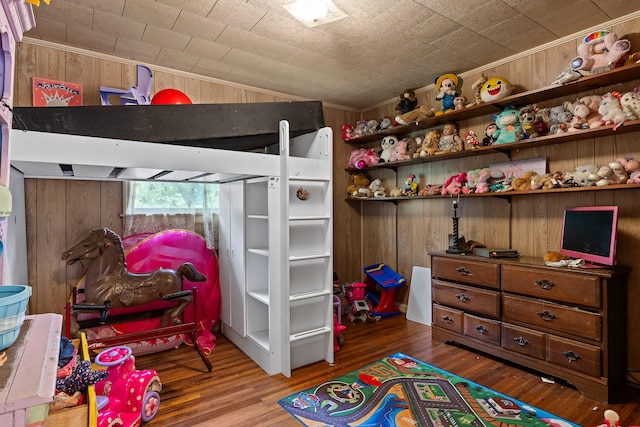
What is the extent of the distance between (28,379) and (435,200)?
3567 mm

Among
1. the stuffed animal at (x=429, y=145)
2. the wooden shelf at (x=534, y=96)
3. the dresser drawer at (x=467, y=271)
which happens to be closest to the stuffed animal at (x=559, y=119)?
the wooden shelf at (x=534, y=96)

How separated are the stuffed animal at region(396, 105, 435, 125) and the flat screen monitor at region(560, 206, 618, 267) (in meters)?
1.49

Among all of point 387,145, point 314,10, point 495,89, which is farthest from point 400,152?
point 314,10

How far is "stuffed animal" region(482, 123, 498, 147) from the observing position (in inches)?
120

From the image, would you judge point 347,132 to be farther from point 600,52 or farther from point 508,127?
point 600,52

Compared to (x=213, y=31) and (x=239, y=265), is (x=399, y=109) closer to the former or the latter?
(x=213, y=31)

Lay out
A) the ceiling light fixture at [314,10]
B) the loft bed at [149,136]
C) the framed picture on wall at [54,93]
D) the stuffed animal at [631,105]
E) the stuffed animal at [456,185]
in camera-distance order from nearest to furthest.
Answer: the loft bed at [149,136] < the ceiling light fixture at [314,10] < the stuffed animal at [631,105] < the framed picture on wall at [54,93] < the stuffed animal at [456,185]

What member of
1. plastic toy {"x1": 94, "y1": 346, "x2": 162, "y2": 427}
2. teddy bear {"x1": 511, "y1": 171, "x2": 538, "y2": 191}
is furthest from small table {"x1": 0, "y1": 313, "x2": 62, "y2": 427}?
teddy bear {"x1": 511, "y1": 171, "x2": 538, "y2": 191}

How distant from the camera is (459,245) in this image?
3188 mm

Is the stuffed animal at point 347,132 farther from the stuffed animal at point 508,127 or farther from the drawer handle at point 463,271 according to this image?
the drawer handle at point 463,271

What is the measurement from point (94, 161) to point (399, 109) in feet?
9.73

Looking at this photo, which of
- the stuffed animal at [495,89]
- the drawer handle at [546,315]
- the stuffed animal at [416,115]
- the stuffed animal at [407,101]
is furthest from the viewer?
the stuffed animal at [407,101]

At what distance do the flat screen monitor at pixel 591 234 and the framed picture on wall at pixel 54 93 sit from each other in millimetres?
3948

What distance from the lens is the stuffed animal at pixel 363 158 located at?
4.10 m
